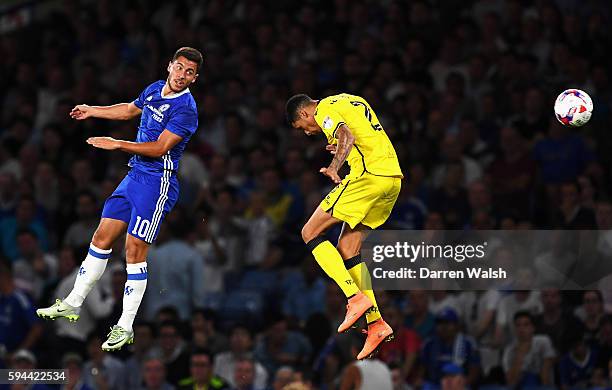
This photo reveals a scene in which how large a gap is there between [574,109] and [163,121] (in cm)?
427

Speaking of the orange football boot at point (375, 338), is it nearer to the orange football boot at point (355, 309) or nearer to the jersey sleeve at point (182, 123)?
the orange football boot at point (355, 309)

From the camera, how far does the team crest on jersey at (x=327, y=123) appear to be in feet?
40.4

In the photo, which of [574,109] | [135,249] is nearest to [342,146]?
[135,249]

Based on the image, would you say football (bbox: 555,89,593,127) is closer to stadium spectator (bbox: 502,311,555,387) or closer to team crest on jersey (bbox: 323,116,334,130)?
team crest on jersey (bbox: 323,116,334,130)

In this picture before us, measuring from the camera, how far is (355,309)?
12539mm

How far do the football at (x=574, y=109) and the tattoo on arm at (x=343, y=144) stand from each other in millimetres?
2861

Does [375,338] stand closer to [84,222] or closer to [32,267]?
[84,222]

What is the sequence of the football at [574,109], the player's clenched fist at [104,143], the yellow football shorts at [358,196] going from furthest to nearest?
the football at [574,109] < the yellow football shorts at [358,196] < the player's clenched fist at [104,143]

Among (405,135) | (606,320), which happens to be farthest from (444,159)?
(606,320)

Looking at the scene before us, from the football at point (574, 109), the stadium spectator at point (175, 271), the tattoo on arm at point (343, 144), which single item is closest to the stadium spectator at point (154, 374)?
the stadium spectator at point (175, 271)

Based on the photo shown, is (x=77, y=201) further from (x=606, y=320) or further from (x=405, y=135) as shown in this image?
(x=606, y=320)

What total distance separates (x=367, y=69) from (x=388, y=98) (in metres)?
0.63

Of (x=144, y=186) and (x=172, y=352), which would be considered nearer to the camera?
(x=144, y=186)

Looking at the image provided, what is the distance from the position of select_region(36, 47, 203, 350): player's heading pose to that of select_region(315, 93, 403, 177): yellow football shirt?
4.13 ft
